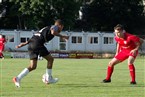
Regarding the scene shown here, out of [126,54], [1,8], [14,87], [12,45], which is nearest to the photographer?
[14,87]

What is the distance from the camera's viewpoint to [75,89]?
44.6 feet

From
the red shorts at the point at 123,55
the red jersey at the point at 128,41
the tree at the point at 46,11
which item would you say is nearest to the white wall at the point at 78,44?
the tree at the point at 46,11

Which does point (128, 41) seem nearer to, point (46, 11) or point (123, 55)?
point (123, 55)

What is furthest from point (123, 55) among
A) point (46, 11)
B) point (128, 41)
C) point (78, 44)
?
point (46, 11)

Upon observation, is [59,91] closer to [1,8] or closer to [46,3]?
[46,3]

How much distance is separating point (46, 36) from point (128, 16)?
72.3m

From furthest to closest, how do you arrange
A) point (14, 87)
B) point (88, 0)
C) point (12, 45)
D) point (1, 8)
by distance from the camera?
point (88, 0)
point (1, 8)
point (12, 45)
point (14, 87)

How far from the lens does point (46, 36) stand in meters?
14.6

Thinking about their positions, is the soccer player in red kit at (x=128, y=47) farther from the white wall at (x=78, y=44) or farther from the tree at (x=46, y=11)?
the tree at (x=46, y=11)

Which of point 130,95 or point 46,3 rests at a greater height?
point 46,3

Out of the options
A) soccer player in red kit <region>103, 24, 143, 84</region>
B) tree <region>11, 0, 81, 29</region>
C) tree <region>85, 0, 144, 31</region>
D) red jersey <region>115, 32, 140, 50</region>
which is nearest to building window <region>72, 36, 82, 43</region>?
tree <region>11, 0, 81, 29</region>

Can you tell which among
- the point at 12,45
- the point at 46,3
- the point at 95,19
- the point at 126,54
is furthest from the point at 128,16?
the point at 126,54

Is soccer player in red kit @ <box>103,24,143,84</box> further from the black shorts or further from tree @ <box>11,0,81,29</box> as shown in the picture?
tree @ <box>11,0,81,29</box>

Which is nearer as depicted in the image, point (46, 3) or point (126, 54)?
point (126, 54)
